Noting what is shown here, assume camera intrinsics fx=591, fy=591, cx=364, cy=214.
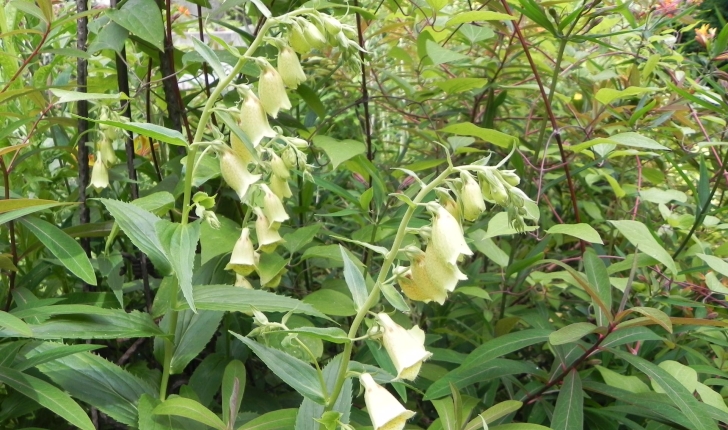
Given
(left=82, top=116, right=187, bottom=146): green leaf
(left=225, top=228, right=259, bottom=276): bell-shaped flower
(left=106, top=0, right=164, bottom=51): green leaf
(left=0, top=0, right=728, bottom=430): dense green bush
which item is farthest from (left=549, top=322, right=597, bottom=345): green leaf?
(left=106, top=0, right=164, bottom=51): green leaf

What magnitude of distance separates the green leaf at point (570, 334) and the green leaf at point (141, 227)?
1.69 feet

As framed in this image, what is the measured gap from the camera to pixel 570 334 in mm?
797

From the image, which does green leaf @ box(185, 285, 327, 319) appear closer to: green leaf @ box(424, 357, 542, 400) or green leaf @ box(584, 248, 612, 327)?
green leaf @ box(424, 357, 542, 400)

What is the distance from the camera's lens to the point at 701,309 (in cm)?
113

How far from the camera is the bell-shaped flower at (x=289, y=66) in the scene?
795 millimetres

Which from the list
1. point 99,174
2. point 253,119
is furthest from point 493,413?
point 99,174

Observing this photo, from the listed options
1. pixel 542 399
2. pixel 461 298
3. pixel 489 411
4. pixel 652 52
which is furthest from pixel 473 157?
pixel 489 411

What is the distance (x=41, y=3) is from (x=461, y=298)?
93 cm

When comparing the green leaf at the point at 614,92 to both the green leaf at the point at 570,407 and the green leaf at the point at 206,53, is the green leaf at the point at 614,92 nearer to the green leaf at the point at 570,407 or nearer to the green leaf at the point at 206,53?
the green leaf at the point at 570,407

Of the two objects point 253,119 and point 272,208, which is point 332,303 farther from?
point 253,119

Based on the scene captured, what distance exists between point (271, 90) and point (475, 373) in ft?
1.69

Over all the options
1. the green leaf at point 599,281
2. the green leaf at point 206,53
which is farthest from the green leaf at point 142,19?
the green leaf at point 599,281

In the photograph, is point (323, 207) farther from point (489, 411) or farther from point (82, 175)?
point (489, 411)

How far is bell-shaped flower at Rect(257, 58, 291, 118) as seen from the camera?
0.80 meters
